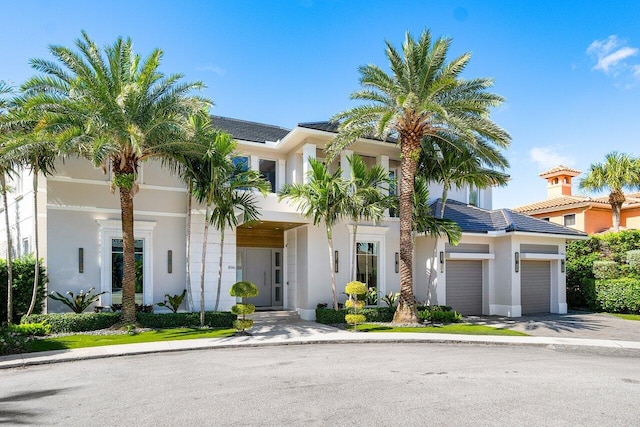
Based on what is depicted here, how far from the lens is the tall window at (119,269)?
1547 centimetres

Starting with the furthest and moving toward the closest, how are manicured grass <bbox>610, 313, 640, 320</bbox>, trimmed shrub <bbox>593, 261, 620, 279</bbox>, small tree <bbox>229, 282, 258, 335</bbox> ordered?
trimmed shrub <bbox>593, 261, 620, 279</bbox>, manicured grass <bbox>610, 313, 640, 320</bbox>, small tree <bbox>229, 282, 258, 335</bbox>

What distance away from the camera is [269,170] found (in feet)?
65.9

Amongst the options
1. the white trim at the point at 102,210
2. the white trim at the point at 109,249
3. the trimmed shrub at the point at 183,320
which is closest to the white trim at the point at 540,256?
the trimmed shrub at the point at 183,320

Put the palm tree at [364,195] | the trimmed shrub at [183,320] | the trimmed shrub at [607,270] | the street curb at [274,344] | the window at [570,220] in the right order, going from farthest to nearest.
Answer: the window at [570,220], the trimmed shrub at [607,270], the palm tree at [364,195], the trimmed shrub at [183,320], the street curb at [274,344]

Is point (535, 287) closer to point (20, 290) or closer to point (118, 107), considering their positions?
point (118, 107)

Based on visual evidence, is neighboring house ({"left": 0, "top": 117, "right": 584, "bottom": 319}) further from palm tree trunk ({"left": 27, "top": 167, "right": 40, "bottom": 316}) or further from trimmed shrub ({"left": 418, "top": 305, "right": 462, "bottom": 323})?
trimmed shrub ({"left": 418, "top": 305, "right": 462, "bottom": 323})

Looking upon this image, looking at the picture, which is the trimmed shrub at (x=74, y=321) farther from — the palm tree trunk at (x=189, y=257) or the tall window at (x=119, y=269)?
the palm tree trunk at (x=189, y=257)

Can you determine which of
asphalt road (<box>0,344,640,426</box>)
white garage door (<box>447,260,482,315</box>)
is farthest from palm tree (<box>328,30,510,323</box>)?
asphalt road (<box>0,344,640,426</box>)

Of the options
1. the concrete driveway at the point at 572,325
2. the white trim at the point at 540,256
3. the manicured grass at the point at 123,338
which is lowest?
the concrete driveway at the point at 572,325

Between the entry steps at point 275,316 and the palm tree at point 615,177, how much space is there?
2187cm

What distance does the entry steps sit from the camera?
17.2 metres

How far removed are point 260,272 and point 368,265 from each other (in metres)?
4.81

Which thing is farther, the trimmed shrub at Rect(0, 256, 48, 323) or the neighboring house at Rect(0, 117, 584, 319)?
the neighboring house at Rect(0, 117, 584, 319)

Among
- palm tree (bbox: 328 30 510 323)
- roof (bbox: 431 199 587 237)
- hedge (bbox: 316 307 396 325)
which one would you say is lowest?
hedge (bbox: 316 307 396 325)
